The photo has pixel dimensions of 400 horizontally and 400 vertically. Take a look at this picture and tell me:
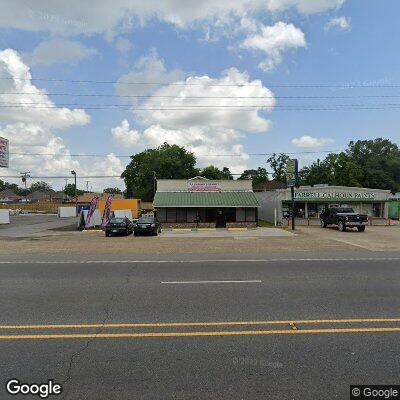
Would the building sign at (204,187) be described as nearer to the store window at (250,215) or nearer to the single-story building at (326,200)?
the store window at (250,215)

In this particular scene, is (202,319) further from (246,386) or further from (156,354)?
(246,386)

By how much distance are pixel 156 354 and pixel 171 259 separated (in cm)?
916

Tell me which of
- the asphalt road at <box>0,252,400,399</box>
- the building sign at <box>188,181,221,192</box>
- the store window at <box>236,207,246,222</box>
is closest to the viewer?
the asphalt road at <box>0,252,400,399</box>

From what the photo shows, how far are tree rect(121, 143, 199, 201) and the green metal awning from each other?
46130 millimetres

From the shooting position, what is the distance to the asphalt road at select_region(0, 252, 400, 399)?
4.12m

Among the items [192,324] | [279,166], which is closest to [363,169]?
[279,166]

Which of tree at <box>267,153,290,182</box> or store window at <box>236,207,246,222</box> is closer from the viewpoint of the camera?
store window at <box>236,207,246,222</box>

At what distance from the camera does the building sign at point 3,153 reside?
4484 cm

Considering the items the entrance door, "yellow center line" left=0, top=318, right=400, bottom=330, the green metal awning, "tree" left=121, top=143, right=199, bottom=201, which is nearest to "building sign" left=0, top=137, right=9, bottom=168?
the green metal awning

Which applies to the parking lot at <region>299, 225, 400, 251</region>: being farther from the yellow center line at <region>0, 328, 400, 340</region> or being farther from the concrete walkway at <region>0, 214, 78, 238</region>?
the concrete walkway at <region>0, 214, 78, 238</region>

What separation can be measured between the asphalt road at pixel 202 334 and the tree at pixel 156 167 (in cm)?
7520

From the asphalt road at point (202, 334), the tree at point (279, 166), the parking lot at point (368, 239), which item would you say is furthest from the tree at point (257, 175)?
the asphalt road at point (202, 334)

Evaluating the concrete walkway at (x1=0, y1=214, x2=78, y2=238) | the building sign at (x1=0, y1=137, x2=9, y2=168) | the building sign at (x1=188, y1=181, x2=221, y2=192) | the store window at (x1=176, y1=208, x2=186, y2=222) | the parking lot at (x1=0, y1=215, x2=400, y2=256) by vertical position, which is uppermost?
the building sign at (x1=0, y1=137, x2=9, y2=168)

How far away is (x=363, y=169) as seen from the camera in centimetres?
8562
